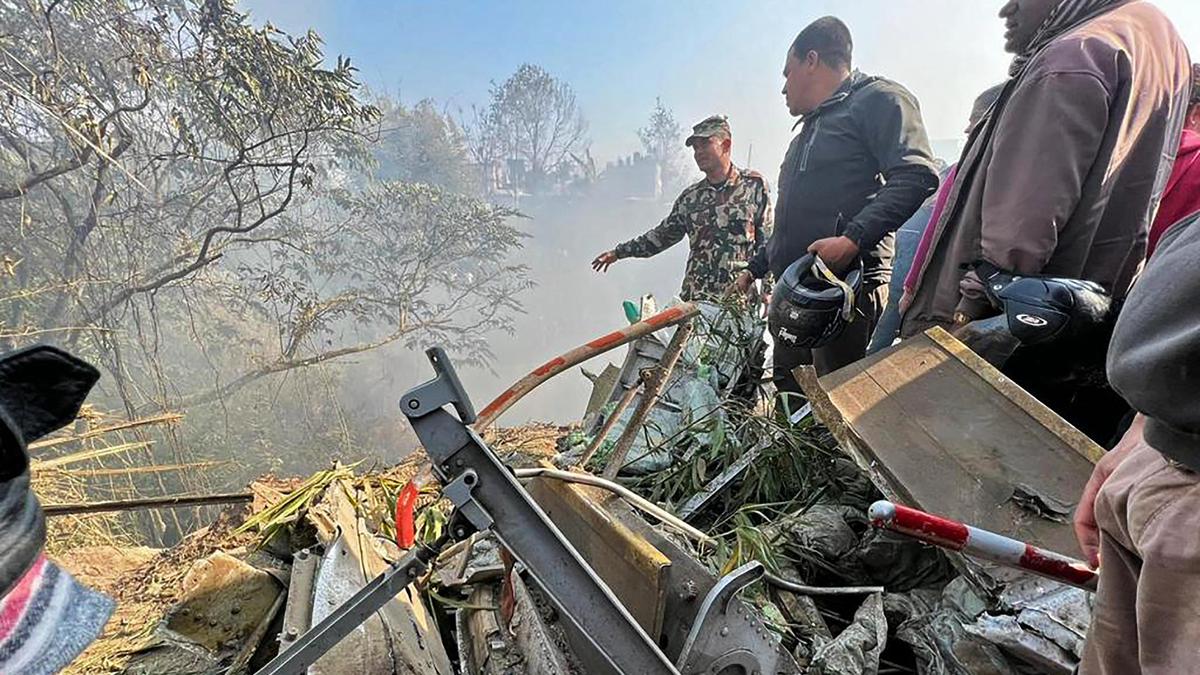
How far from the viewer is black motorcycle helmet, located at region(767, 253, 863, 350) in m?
2.46

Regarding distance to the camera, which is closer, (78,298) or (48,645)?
(48,645)

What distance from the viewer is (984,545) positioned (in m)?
1.11

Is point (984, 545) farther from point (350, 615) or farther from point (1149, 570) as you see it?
point (350, 615)

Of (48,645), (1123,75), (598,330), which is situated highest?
(48,645)

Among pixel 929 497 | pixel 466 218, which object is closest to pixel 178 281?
pixel 466 218

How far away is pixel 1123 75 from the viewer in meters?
1.83

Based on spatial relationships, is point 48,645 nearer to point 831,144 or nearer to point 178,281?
point 831,144

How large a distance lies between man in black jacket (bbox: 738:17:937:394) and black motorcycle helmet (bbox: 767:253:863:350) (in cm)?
28

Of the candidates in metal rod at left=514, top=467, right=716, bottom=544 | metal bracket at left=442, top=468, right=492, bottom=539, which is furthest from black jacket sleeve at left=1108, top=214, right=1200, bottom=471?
metal rod at left=514, top=467, right=716, bottom=544

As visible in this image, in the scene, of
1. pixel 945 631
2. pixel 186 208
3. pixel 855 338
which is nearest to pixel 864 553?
pixel 945 631

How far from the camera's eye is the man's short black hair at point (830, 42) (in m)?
3.18

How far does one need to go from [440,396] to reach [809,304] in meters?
1.88

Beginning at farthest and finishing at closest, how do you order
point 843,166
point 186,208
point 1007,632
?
point 186,208
point 843,166
point 1007,632

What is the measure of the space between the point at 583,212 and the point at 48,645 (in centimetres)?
2797
